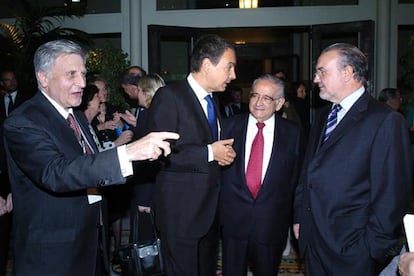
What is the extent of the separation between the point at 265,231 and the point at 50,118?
1652 millimetres

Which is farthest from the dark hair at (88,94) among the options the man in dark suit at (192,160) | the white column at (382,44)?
the white column at (382,44)

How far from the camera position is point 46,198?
2.10m

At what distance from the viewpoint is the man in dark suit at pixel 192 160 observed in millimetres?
2754

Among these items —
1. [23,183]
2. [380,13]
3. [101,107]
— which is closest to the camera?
[23,183]

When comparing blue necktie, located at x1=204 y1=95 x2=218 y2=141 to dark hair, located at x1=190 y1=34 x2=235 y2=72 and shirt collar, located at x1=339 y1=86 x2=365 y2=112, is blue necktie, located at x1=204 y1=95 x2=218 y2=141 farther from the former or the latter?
shirt collar, located at x1=339 y1=86 x2=365 y2=112

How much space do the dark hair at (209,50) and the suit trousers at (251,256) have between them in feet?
4.09

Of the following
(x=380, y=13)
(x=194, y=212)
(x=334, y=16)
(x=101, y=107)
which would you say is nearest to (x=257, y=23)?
(x=334, y=16)

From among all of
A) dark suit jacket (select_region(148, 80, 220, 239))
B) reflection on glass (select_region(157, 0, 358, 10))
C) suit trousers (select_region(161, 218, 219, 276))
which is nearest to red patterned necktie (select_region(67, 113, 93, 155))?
dark suit jacket (select_region(148, 80, 220, 239))

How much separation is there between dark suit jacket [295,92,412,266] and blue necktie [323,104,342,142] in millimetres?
109

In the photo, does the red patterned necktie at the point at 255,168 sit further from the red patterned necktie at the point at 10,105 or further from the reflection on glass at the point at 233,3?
the reflection on glass at the point at 233,3

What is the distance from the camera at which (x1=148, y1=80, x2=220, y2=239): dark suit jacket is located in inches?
108

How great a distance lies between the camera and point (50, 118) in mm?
2139

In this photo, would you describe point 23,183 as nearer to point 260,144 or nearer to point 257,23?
point 260,144

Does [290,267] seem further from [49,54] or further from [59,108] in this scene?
[49,54]
